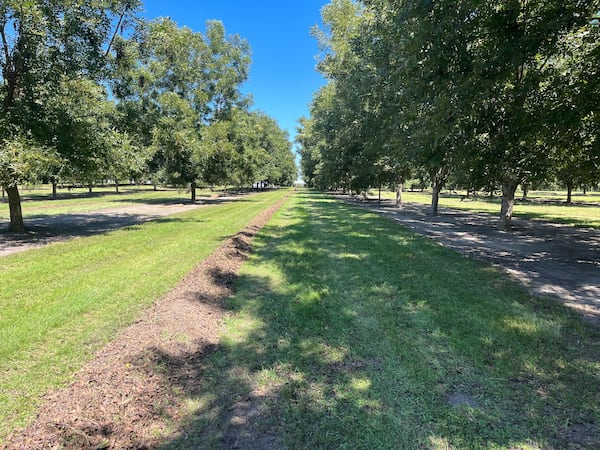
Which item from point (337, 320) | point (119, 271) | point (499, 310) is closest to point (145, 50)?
point (119, 271)

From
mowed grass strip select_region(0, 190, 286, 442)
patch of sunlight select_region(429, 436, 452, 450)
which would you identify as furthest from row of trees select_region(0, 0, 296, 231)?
patch of sunlight select_region(429, 436, 452, 450)

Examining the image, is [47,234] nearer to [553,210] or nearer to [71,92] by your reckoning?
[71,92]

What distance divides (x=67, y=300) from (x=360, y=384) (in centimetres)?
446

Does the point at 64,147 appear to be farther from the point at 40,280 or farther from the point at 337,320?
the point at 337,320

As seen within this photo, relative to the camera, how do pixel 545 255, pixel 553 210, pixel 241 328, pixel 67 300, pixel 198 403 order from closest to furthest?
1. pixel 198 403
2. pixel 241 328
3. pixel 67 300
4. pixel 545 255
5. pixel 553 210

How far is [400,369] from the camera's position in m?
3.31

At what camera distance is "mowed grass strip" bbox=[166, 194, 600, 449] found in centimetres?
249

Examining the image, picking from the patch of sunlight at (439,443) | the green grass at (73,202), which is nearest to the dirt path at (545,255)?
the patch of sunlight at (439,443)

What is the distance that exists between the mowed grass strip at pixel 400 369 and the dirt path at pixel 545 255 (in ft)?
1.95

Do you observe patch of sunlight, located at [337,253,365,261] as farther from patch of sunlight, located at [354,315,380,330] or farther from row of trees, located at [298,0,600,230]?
patch of sunlight, located at [354,315,380,330]

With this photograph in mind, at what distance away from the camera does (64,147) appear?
417 inches

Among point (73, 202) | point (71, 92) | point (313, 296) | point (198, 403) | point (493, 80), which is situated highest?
point (71, 92)

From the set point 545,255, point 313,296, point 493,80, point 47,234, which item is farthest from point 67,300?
point 545,255

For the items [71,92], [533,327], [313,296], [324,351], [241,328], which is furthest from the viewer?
[71,92]
